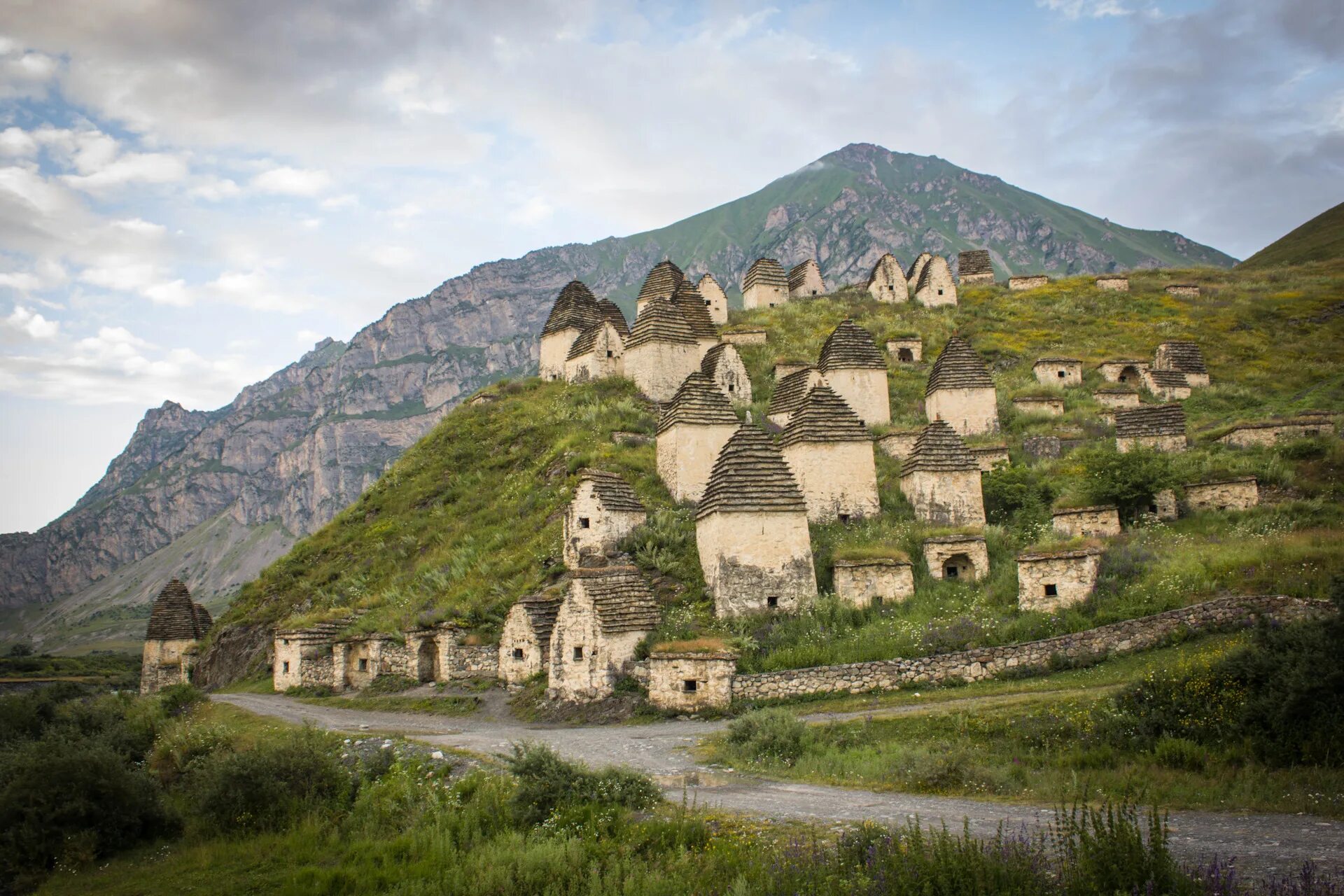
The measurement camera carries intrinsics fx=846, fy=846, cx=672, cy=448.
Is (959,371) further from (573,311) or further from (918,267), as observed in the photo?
(918,267)

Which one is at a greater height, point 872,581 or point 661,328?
point 661,328

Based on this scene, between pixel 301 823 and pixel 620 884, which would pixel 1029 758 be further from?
pixel 301 823

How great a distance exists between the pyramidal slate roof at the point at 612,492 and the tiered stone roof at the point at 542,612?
329 centimetres

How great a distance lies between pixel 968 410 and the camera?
33.6 m

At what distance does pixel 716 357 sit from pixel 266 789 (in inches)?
1016

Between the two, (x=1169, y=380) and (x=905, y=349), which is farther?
(x=905, y=349)

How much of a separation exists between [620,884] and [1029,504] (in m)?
20.2

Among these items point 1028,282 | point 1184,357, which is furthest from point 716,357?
point 1028,282

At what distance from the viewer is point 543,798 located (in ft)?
36.6

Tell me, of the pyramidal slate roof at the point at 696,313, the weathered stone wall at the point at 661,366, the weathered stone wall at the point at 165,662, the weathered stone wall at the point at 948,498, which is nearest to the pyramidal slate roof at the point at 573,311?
the pyramidal slate roof at the point at 696,313

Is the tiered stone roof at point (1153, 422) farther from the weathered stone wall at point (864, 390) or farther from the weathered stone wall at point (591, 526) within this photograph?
the weathered stone wall at point (591, 526)

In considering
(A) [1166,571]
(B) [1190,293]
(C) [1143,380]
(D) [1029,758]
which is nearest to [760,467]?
(A) [1166,571]

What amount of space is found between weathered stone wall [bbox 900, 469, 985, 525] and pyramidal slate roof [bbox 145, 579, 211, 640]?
31.8 metres

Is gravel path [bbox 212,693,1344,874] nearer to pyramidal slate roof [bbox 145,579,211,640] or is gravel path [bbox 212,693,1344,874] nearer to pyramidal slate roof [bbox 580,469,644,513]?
pyramidal slate roof [bbox 580,469,644,513]
